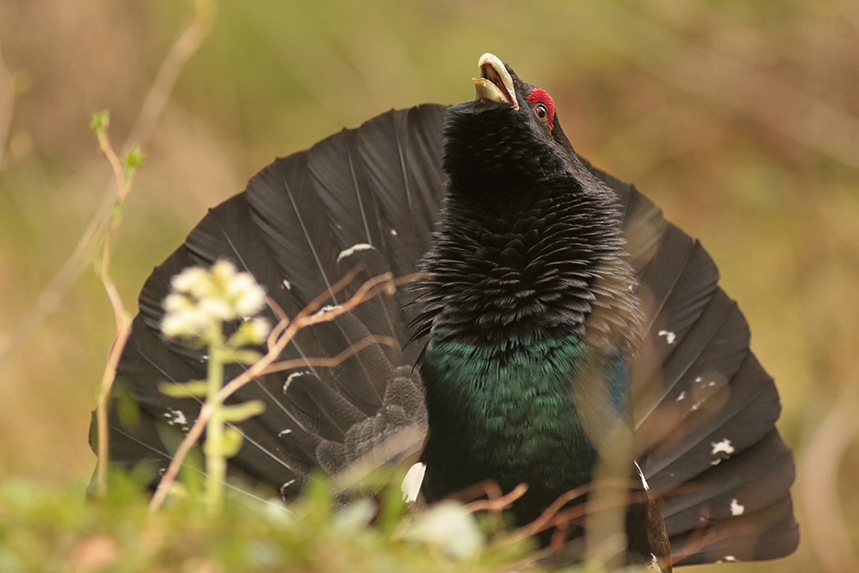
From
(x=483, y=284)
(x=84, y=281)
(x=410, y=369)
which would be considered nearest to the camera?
(x=483, y=284)

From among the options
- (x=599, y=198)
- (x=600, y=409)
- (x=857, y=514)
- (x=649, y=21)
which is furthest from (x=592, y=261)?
(x=649, y=21)

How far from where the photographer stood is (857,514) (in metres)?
5.15

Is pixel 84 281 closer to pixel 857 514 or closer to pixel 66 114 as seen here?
pixel 66 114

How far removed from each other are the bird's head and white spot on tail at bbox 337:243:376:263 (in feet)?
2.46

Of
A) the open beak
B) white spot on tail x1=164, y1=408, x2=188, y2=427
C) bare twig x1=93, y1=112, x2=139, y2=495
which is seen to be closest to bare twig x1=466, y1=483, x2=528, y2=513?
bare twig x1=93, y1=112, x2=139, y2=495

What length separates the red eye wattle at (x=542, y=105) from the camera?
93.3 inches

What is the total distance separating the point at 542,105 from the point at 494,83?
17 cm

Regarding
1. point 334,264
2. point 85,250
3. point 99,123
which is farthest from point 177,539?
point 334,264

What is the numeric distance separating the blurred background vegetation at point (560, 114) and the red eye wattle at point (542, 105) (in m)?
2.99

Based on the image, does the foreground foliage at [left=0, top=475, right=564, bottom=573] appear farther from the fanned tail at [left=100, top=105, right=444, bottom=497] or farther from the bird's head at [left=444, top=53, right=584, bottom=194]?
the fanned tail at [left=100, top=105, right=444, bottom=497]

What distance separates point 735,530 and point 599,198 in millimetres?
1402

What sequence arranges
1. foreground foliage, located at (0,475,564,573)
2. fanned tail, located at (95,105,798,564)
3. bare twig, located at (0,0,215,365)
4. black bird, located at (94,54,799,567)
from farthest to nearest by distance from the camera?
fanned tail, located at (95,105,798,564) < black bird, located at (94,54,799,567) < bare twig, located at (0,0,215,365) < foreground foliage, located at (0,475,564,573)

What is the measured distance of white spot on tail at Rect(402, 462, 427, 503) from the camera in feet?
7.47

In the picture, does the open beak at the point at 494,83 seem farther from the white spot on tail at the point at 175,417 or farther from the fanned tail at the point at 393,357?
the white spot on tail at the point at 175,417
